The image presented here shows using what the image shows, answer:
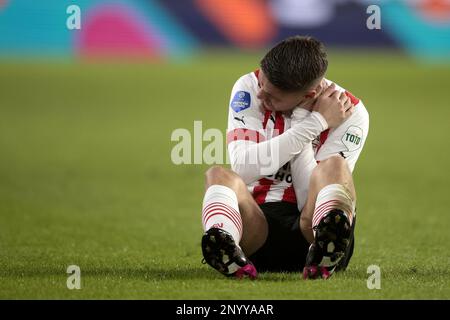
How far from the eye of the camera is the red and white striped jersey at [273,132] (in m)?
5.21

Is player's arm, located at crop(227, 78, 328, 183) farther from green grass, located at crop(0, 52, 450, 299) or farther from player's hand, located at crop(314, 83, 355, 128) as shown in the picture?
green grass, located at crop(0, 52, 450, 299)

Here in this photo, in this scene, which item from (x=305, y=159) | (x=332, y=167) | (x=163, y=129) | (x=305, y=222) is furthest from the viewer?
(x=163, y=129)

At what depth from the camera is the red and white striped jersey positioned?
5.21 metres

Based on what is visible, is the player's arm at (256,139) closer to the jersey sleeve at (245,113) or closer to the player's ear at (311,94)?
the jersey sleeve at (245,113)

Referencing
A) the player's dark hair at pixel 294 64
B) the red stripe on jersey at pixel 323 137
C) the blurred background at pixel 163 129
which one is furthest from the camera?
the blurred background at pixel 163 129

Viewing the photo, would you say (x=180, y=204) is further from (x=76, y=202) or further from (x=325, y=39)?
(x=325, y=39)

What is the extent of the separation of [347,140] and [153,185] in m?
5.09

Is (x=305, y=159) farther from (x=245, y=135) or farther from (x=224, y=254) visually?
(x=224, y=254)

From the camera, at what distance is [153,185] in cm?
1009

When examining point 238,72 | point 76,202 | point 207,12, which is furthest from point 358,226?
point 207,12

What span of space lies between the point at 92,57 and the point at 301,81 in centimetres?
1976

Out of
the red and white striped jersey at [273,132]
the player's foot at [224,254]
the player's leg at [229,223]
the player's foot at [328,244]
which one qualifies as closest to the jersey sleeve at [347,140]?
the red and white striped jersey at [273,132]

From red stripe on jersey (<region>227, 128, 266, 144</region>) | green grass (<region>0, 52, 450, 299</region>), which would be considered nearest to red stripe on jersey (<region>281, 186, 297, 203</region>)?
red stripe on jersey (<region>227, 128, 266, 144</region>)

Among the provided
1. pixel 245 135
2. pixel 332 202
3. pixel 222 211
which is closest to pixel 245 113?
pixel 245 135
